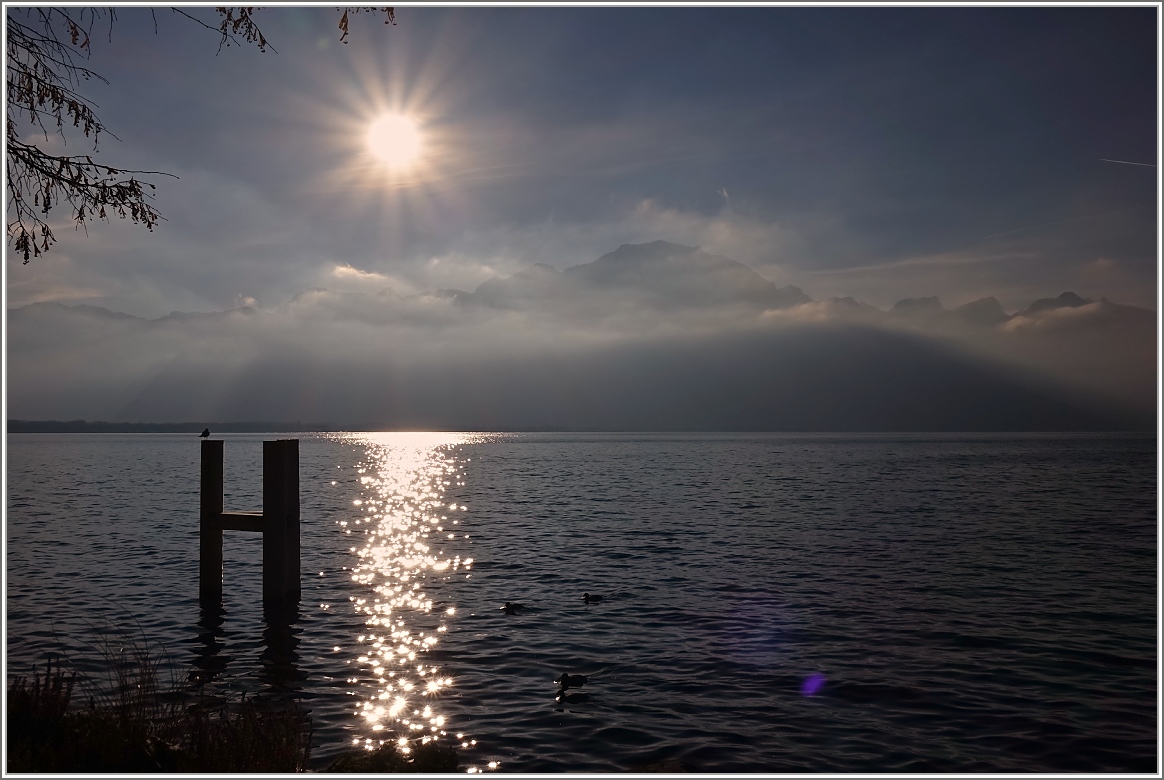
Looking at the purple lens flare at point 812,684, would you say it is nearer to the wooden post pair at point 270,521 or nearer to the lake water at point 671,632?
the lake water at point 671,632

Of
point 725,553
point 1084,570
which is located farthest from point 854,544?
point 1084,570

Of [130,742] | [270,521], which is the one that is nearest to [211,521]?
[270,521]

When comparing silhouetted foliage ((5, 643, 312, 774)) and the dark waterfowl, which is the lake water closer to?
the dark waterfowl

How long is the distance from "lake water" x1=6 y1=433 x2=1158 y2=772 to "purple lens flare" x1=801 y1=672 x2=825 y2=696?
2.5 inches

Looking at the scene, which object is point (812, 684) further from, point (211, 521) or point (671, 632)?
point (211, 521)

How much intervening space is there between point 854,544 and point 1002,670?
16.5 meters

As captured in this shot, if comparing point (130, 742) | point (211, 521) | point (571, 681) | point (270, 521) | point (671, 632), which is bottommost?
point (671, 632)

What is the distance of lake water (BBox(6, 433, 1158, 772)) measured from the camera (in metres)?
10.6

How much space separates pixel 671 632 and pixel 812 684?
402cm

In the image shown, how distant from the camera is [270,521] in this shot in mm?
17266

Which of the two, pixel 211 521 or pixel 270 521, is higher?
pixel 270 521

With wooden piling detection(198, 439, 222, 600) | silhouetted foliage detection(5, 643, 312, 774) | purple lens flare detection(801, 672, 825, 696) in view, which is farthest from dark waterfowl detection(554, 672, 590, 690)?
wooden piling detection(198, 439, 222, 600)

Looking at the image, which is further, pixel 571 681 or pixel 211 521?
pixel 211 521

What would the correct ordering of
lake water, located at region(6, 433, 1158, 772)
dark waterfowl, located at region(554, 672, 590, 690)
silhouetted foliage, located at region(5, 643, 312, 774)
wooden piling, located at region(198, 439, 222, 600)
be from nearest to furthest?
1. silhouetted foliage, located at region(5, 643, 312, 774)
2. lake water, located at region(6, 433, 1158, 772)
3. dark waterfowl, located at region(554, 672, 590, 690)
4. wooden piling, located at region(198, 439, 222, 600)
